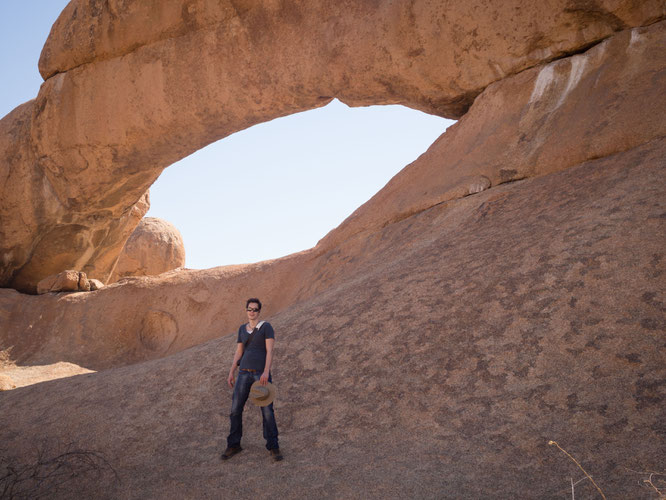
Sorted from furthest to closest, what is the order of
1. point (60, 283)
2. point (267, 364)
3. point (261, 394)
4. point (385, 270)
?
point (60, 283) → point (385, 270) → point (267, 364) → point (261, 394)

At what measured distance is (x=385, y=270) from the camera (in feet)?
19.9

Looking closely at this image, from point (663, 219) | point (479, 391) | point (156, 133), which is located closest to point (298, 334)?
point (479, 391)

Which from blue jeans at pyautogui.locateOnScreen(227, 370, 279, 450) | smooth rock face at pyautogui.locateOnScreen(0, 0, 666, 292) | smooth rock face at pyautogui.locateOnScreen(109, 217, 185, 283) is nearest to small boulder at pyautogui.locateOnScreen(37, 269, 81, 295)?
smooth rock face at pyautogui.locateOnScreen(0, 0, 666, 292)

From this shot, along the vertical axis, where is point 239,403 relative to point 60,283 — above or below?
below

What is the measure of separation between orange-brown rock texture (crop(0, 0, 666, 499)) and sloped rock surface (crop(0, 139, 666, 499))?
0.02m

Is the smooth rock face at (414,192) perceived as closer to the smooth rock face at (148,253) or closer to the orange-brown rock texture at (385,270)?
the orange-brown rock texture at (385,270)

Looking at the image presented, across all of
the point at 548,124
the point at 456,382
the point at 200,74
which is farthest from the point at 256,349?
the point at 200,74

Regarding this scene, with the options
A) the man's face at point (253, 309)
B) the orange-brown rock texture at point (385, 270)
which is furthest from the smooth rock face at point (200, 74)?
the man's face at point (253, 309)

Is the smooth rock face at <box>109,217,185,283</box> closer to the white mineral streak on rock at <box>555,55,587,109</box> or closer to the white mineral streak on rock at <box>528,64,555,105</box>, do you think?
the white mineral streak on rock at <box>528,64,555,105</box>

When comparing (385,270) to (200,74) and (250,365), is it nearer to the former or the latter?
(250,365)

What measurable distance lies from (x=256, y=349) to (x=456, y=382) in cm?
148

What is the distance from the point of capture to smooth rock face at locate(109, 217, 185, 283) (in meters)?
17.2

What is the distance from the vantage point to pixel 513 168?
6516 mm

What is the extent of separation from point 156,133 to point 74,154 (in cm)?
207
